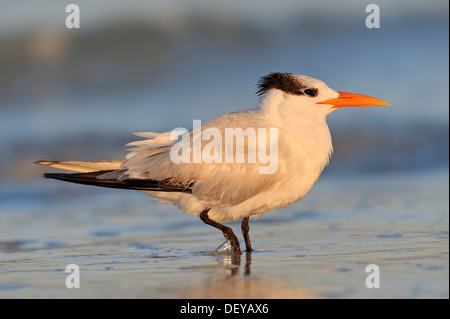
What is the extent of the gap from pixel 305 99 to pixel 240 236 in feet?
4.25

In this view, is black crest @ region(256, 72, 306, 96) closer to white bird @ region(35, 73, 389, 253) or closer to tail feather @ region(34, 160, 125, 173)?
white bird @ region(35, 73, 389, 253)

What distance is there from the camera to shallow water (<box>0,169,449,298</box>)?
13.0 feet

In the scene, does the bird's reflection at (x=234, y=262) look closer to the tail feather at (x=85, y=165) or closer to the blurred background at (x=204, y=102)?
the blurred background at (x=204, y=102)

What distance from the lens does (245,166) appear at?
16.2ft

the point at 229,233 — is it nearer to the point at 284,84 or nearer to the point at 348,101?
the point at 284,84

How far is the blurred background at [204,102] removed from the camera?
5965mm

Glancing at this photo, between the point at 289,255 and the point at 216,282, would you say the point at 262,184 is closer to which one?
the point at 289,255

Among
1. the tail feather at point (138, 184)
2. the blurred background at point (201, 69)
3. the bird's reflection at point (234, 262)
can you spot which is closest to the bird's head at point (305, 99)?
A: the tail feather at point (138, 184)

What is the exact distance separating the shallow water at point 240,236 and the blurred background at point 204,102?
34 mm

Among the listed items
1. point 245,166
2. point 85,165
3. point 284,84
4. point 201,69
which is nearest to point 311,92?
point 284,84

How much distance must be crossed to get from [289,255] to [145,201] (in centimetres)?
288

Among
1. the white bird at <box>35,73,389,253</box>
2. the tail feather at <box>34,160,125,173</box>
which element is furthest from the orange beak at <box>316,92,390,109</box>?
the tail feather at <box>34,160,125,173</box>

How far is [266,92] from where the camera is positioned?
212 inches
